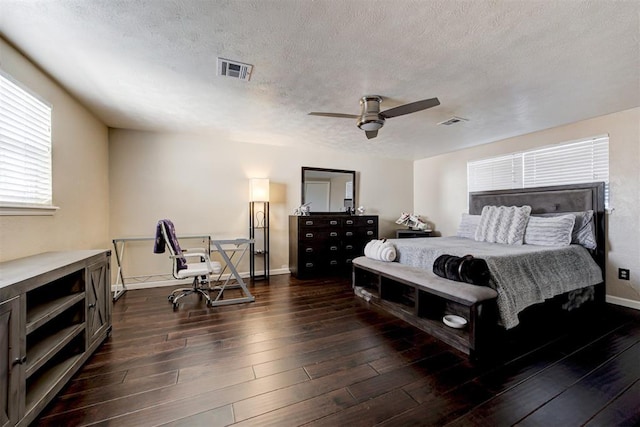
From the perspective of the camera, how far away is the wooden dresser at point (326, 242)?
13.8 ft

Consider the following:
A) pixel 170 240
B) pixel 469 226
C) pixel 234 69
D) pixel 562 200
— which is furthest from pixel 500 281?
pixel 170 240

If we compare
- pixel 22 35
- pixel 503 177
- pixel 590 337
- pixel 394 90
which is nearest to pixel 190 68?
pixel 22 35

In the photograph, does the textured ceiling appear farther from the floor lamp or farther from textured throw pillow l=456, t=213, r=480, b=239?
textured throw pillow l=456, t=213, r=480, b=239

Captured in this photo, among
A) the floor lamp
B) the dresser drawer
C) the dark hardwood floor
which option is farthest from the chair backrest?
the dresser drawer

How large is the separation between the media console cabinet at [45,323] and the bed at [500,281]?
2.59 meters

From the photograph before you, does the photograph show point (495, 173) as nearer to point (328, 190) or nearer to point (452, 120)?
point (452, 120)

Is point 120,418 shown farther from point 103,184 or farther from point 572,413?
point 103,184

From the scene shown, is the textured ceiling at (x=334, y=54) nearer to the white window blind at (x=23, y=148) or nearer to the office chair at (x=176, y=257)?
the white window blind at (x=23, y=148)

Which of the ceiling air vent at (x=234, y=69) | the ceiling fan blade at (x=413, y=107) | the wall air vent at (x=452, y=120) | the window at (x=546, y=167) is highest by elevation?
the ceiling air vent at (x=234, y=69)

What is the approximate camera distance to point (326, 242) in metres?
4.38

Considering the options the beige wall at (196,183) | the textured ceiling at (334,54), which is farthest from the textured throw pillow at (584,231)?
the beige wall at (196,183)

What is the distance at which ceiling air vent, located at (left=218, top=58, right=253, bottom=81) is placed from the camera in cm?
200

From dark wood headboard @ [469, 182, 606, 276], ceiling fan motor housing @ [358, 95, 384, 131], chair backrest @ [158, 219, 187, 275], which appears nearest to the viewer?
ceiling fan motor housing @ [358, 95, 384, 131]

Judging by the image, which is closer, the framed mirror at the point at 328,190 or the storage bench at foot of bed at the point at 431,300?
the storage bench at foot of bed at the point at 431,300
